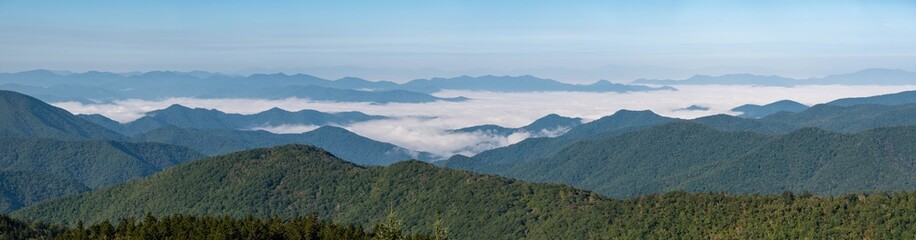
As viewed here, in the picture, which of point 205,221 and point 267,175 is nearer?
point 205,221

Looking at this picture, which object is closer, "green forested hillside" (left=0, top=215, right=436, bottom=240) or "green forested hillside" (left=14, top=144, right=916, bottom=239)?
"green forested hillside" (left=0, top=215, right=436, bottom=240)

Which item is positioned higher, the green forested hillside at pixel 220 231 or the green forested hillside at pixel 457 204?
the green forested hillside at pixel 220 231

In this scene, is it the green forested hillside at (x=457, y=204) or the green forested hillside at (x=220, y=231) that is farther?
the green forested hillside at (x=457, y=204)

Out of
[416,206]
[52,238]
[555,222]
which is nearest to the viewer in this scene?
[52,238]

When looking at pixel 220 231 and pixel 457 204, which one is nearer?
pixel 220 231

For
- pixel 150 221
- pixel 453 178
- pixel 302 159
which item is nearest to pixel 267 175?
pixel 302 159

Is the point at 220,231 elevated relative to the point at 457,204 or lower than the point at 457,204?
elevated

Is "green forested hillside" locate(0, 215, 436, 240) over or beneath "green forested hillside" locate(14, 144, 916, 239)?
over

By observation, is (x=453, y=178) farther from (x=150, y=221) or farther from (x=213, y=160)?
(x=150, y=221)
